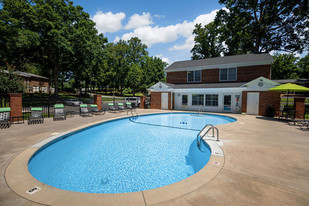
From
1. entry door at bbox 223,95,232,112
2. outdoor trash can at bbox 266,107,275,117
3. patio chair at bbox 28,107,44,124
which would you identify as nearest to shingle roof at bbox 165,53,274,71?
entry door at bbox 223,95,232,112

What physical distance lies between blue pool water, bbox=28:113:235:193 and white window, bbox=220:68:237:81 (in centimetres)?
1478

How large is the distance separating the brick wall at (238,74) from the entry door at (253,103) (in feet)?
13.8

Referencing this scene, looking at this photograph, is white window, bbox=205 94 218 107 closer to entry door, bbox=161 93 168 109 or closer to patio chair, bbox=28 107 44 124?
entry door, bbox=161 93 168 109

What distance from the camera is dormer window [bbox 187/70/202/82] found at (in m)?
22.3

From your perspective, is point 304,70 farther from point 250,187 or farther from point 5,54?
point 5,54

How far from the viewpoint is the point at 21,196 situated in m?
2.87

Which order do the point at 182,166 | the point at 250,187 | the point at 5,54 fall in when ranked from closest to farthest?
the point at 250,187 < the point at 182,166 < the point at 5,54

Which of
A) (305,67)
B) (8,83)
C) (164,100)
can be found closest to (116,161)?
(164,100)

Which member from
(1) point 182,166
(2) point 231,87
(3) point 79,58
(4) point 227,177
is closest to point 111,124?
(1) point 182,166

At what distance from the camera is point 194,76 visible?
22.6m

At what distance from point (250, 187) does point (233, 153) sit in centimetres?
204

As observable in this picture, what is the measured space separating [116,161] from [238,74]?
66.4 feet

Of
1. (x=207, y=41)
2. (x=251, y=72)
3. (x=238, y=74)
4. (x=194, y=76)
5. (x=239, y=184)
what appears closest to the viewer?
(x=239, y=184)

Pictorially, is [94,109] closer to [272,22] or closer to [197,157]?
[197,157]
